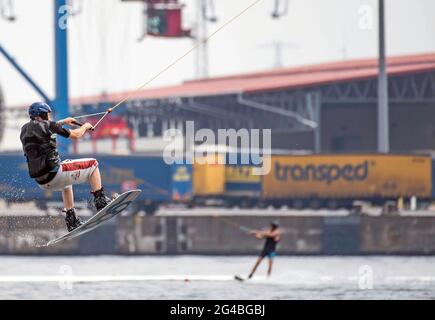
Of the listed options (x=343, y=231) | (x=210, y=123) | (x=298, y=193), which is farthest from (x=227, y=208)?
(x=210, y=123)

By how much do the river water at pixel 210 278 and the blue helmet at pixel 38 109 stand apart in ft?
146

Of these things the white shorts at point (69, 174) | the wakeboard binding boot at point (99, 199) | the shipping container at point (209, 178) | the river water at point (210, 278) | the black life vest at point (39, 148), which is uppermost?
the black life vest at point (39, 148)

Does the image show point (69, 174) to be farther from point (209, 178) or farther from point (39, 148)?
point (209, 178)

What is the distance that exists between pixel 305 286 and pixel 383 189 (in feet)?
81.3

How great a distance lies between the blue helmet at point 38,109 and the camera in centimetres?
1614

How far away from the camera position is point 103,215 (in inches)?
728

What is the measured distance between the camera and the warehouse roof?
109750 millimetres

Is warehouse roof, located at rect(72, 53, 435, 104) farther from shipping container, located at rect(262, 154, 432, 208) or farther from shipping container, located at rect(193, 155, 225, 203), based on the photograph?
shipping container, located at rect(262, 154, 432, 208)

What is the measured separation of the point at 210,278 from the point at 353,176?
24.1m

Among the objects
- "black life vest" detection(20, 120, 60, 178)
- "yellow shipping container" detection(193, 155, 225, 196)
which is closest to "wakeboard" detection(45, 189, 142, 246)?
"black life vest" detection(20, 120, 60, 178)

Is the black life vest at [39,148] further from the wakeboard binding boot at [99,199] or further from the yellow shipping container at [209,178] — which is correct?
the yellow shipping container at [209,178]

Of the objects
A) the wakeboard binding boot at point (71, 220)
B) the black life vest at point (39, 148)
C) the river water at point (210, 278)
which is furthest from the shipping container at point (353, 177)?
the black life vest at point (39, 148)
